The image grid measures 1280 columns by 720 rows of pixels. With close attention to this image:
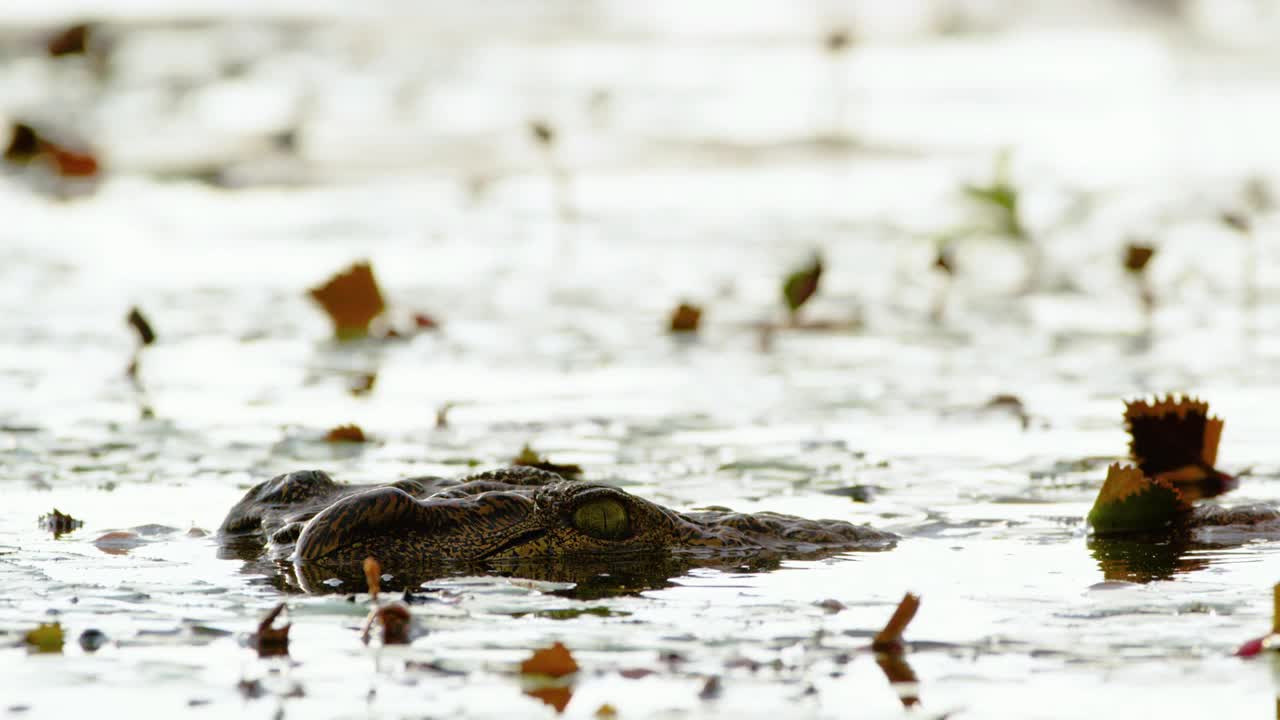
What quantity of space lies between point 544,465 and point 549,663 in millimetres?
2257

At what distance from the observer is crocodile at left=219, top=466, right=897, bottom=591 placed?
4.45 m

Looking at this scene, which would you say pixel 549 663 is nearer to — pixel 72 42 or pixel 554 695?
pixel 554 695

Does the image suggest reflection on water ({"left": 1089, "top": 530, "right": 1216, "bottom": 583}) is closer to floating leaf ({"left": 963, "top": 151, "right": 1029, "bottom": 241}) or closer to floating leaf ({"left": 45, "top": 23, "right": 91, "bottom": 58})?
floating leaf ({"left": 963, "top": 151, "right": 1029, "bottom": 241})

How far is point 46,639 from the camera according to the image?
3.62 metres

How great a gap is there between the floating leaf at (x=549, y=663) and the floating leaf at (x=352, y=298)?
17.0 feet

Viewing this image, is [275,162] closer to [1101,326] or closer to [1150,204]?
[1150,204]

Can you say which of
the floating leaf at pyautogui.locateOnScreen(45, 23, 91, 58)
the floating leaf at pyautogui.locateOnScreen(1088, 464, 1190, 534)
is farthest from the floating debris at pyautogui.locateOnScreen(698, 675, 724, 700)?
the floating leaf at pyautogui.locateOnScreen(45, 23, 91, 58)

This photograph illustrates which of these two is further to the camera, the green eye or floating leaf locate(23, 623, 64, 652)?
the green eye

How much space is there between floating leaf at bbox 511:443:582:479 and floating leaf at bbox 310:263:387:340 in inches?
101

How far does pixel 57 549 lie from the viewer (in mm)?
4801

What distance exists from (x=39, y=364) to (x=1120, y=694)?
20.5 feet

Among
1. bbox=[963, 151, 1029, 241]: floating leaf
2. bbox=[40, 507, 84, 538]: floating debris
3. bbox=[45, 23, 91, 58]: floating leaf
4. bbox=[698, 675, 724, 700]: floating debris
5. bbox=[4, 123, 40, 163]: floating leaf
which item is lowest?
bbox=[698, 675, 724, 700]: floating debris

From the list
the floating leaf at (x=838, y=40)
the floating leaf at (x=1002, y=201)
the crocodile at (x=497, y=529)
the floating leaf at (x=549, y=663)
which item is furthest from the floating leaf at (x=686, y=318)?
the floating leaf at (x=838, y=40)

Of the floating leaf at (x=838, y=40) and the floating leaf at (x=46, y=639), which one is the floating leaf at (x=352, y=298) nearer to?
the floating leaf at (x=46, y=639)
